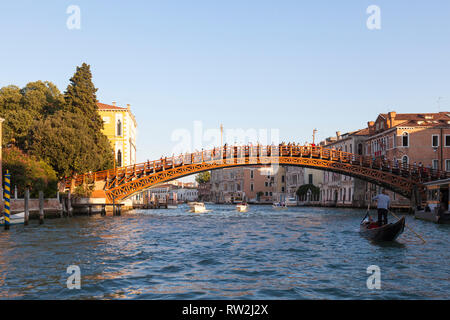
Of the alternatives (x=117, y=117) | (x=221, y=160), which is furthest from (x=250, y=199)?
(x=221, y=160)

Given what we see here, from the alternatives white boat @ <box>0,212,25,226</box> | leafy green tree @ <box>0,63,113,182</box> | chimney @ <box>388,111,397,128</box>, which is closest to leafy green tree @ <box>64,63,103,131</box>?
leafy green tree @ <box>0,63,113,182</box>

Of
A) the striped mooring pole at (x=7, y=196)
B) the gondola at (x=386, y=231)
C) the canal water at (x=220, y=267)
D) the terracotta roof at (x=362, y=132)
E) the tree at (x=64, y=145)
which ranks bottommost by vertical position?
the canal water at (x=220, y=267)

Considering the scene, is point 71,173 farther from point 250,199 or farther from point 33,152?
point 250,199

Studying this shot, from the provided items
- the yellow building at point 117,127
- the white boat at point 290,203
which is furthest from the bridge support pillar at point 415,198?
the white boat at point 290,203

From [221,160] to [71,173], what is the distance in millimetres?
9703

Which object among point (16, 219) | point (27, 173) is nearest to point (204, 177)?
point (27, 173)

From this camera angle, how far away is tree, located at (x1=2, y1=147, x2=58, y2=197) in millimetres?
25156

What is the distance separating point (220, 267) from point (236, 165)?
2453cm

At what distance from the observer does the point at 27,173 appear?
2550 cm

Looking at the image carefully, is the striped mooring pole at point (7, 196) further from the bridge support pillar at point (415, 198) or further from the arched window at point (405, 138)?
the arched window at point (405, 138)

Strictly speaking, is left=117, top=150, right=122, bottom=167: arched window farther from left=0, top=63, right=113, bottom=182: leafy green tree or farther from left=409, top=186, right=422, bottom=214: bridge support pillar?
left=409, top=186, right=422, bottom=214: bridge support pillar

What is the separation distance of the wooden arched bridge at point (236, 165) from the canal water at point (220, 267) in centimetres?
1586

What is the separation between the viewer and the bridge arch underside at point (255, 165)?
106 ft
